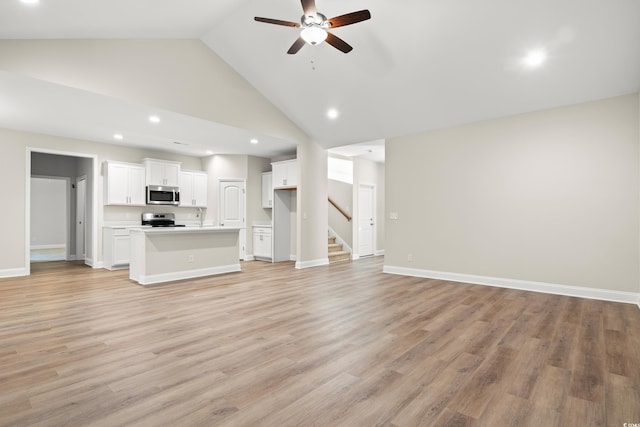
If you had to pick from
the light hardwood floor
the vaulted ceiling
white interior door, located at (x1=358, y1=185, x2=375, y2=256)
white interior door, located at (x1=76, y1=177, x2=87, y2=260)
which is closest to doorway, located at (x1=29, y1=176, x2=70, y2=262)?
white interior door, located at (x1=76, y1=177, x2=87, y2=260)

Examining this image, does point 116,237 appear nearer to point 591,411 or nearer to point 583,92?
point 591,411

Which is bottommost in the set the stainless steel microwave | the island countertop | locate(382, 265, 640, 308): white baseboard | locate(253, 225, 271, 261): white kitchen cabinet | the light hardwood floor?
the light hardwood floor

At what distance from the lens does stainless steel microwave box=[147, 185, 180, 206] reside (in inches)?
306

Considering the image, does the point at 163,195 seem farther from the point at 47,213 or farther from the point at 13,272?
the point at 47,213

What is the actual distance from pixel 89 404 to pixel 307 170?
5906 mm

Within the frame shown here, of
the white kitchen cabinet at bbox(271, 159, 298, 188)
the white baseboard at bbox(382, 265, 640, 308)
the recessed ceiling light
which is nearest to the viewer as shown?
the recessed ceiling light

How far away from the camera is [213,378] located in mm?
2287

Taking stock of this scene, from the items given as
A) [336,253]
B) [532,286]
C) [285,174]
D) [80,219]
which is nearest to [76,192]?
Answer: [80,219]

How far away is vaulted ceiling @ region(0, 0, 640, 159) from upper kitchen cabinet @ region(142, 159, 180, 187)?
3308 millimetres

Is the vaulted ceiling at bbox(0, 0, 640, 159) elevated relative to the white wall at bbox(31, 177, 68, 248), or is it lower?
elevated

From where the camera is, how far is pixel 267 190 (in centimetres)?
874

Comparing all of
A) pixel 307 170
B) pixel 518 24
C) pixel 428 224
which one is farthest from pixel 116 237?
pixel 518 24

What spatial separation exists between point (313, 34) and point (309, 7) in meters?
0.29

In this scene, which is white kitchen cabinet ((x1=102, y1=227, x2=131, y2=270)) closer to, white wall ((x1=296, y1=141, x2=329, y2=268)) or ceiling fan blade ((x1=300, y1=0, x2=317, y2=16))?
white wall ((x1=296, y1=141, x2=329, y2=268))
